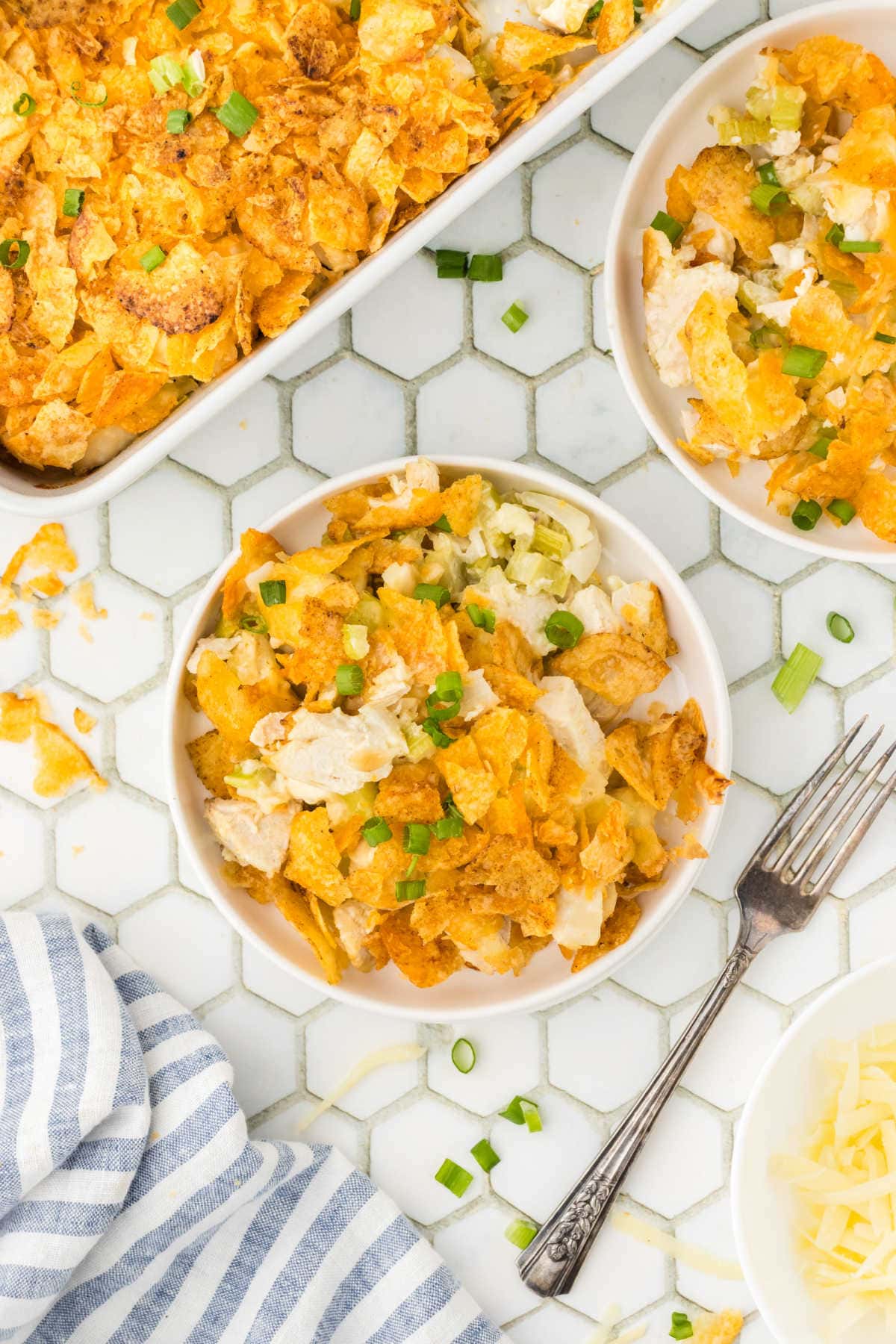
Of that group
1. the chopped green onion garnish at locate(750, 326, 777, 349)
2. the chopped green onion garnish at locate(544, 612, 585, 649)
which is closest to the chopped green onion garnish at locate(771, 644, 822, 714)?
the chopped green onion garnish at locate(544, 612, 585, 649)

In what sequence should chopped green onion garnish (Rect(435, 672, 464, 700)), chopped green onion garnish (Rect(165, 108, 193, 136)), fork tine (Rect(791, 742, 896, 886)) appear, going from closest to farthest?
1. chopped green onion garnish (Rect(165, 108, 193, 136))
2. chopped green onion garnish (Rect(435, 672, 464, 700))
3. fork tine (Rect(791, 742, 896, 886))

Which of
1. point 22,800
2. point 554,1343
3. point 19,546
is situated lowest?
point 554,1343

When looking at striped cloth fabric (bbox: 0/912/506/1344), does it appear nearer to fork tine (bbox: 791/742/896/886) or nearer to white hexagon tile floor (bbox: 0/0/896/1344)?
white hexagon tile floor (bbox: 0/0/896/1344)

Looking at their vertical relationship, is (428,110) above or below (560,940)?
above

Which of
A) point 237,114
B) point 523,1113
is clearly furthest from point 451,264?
point 523,1113

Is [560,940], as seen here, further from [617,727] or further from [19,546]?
[19,546]

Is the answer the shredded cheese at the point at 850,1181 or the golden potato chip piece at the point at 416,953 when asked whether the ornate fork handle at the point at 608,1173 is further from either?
the golden potato chip piece at the point at 416,953

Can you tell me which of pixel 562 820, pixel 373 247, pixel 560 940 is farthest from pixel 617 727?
pixel 373 247
